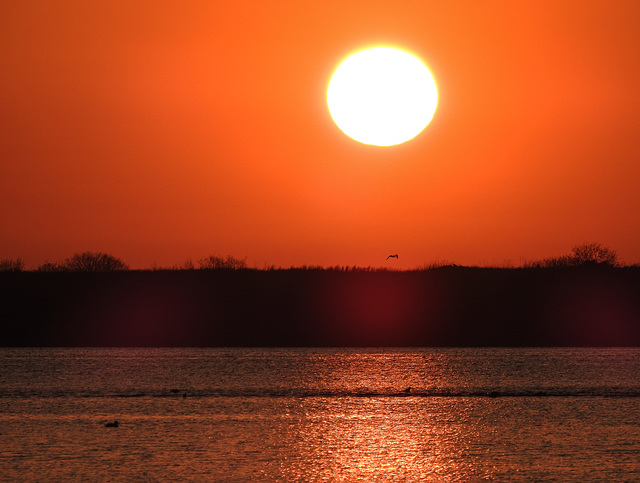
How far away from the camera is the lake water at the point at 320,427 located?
13.3m

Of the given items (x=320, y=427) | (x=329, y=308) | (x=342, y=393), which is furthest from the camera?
(x=329, y=308)

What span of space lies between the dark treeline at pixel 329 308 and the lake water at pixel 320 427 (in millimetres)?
41223

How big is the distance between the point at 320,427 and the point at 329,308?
5993 cm

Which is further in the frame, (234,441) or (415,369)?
(415,369)

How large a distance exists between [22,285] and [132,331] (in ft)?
33.7

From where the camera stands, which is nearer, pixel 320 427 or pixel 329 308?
pixel 320 427

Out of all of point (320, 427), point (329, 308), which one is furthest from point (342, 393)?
point (329, 308)

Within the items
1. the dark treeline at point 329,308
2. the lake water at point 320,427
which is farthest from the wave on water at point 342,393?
the dark treeline at point 329,308

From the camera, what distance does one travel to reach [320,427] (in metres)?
17.9

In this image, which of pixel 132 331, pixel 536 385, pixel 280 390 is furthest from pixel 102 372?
pixel 132 331

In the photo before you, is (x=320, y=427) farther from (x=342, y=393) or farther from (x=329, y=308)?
(x=329, y=308)

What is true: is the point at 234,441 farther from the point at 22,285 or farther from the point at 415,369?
the point at 22,285

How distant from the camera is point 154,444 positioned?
51.6 ft

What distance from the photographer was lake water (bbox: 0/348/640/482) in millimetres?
13328
